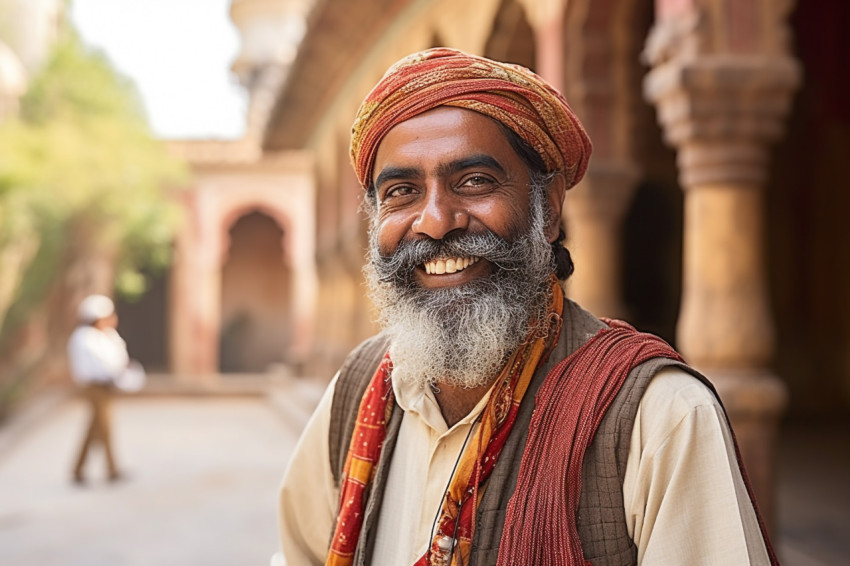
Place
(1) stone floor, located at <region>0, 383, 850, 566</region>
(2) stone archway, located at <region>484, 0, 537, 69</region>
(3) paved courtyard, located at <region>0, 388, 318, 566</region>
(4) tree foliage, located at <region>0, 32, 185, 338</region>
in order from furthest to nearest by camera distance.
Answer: (4) tree foliage, located at <region>0, 32, 185, 338</region> < (2) stone archway, located at <region>484, 0, 537, 69</region> < (3) paved courtyard, located at <region>0, 388, 318, 566</region> < (1) stone floor, located at <region>0, 383, 850, 566</region>

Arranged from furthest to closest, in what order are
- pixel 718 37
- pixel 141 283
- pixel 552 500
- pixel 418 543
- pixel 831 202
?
pixel 141 283 → pixel 831 202 → pixel 718 37 → pixel 418 543 → pixel 552 500

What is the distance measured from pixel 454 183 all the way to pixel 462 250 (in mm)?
113

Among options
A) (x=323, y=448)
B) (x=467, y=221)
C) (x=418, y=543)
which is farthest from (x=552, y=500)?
(x=323, y=448)

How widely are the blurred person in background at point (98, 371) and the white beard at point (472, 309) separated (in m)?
7.68

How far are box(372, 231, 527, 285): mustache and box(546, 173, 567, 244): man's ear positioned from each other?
0.13m

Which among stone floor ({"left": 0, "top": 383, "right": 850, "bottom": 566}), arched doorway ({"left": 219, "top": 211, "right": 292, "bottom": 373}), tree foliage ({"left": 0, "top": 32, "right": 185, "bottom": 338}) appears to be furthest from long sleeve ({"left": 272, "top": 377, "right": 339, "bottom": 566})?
arched doorway ({"left": 219, "top": 211, "right": 292, "bottom": 373})

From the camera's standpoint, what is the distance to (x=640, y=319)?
12.2 metres

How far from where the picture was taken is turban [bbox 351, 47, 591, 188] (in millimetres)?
1694

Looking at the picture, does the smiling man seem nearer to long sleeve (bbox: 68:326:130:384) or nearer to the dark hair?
the dark hair

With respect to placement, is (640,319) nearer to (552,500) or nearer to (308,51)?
(308,51)

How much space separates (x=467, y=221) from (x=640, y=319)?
35.4 feet

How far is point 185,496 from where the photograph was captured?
8.77 metres

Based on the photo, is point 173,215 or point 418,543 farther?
point 173,215

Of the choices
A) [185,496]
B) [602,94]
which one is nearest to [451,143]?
[602,94]
